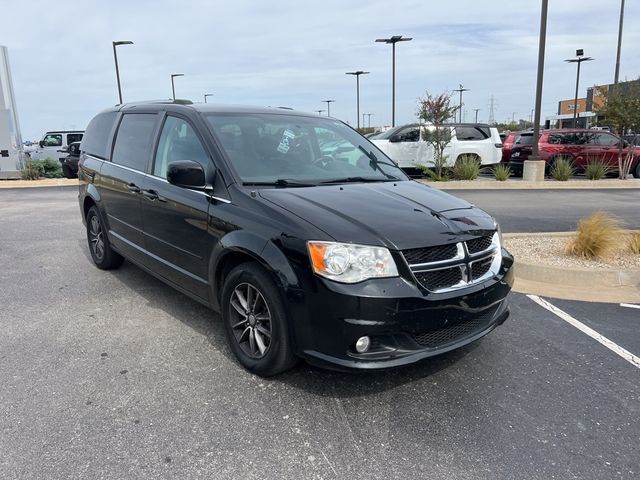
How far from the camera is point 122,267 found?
6125mm

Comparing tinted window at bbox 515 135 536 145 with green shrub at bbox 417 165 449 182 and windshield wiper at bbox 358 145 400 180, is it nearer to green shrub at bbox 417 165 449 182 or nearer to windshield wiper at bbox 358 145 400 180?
green shrub at bbox 417 165 449 182

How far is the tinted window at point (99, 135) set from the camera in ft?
18.6

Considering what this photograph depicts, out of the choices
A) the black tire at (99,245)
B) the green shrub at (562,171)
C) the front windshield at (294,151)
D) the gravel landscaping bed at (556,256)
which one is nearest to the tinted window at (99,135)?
the black tire at (99,245)

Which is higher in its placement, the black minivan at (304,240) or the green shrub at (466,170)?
the black minivan at (304,240)

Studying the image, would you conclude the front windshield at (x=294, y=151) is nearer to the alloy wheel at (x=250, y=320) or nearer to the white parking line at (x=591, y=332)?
the alloy wheel at (x=250, y=320)

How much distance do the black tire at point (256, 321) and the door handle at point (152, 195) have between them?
116 cm

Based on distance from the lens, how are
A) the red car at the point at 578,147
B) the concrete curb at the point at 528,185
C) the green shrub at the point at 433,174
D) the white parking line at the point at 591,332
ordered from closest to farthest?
1. the white parking line at the point at 591,332
2. the concrete curb at the point at 528,185
3. the green shrub at the point at 433,174
4. the red car at the point at 578,147

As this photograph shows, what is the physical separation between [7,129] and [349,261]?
19945mm

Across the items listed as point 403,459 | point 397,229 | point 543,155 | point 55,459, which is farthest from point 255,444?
point 543,155

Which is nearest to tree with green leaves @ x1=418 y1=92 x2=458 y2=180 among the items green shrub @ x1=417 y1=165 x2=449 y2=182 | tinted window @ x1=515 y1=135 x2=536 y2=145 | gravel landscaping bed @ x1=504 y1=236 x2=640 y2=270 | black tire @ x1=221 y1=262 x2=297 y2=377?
green shrub @ x1=417 y1=165 x2=449 y2=182

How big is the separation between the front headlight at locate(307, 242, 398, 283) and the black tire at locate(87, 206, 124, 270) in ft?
11.8

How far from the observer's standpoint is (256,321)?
133 inches

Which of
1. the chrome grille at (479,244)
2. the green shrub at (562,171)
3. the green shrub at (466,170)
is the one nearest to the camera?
the chrome grille at (479,244)

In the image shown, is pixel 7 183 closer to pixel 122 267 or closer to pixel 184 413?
pixel 122 267
